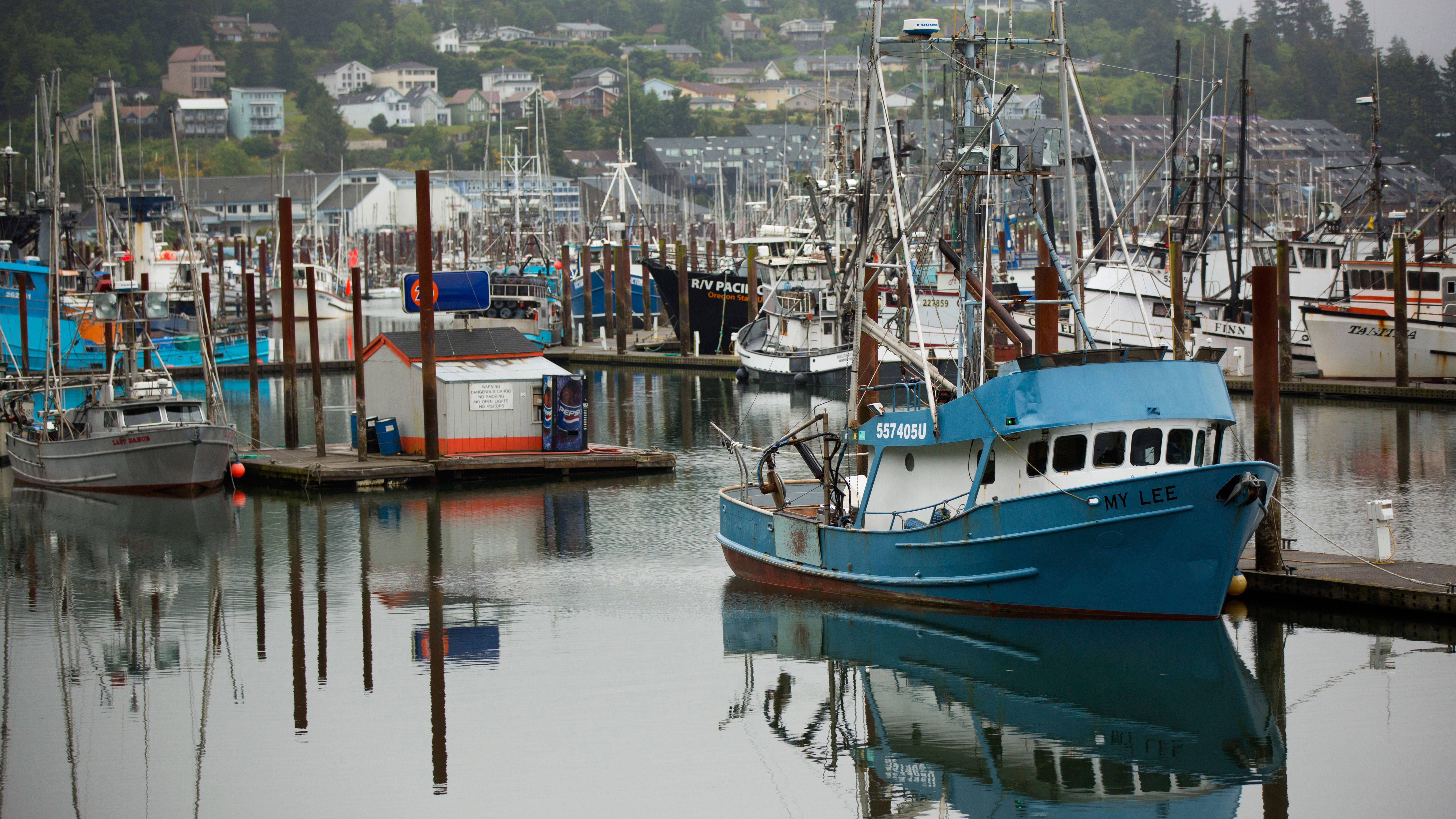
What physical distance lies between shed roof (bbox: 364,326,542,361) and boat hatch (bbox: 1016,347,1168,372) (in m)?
16.8

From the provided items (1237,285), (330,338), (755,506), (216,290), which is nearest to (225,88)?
(216,290)

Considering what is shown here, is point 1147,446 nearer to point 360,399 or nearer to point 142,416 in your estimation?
point 360,399

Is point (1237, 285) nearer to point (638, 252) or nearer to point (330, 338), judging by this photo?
point (330, 338)

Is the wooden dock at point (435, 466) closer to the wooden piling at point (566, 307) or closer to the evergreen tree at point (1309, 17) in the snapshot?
the wooden piling at point (566, 307)

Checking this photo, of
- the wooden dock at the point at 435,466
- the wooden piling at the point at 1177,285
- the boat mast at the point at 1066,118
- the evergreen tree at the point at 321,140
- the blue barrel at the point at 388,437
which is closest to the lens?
the boat mast at the point at 1066,118

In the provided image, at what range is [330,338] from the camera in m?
73.9

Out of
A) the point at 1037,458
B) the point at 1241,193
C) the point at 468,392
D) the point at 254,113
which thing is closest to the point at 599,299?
the point at 1241,193

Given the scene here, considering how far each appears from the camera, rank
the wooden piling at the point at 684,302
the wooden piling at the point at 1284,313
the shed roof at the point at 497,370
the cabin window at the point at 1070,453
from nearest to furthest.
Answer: the cabin window at the point at 1070,453, the shed roof at the point at 497,370, the wooden piling at the point at 1284,313, the wooden piling at the point at 684,302

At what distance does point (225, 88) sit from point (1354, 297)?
181 meters

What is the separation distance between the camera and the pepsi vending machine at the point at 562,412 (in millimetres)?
31500

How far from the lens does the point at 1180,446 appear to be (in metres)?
17.9

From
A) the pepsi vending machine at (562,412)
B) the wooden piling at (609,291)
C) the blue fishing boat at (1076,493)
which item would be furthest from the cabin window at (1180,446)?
the wooden piling at (609,291)

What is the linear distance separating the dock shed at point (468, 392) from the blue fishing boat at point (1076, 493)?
13632 mm

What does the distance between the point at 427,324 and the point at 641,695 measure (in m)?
14.3
